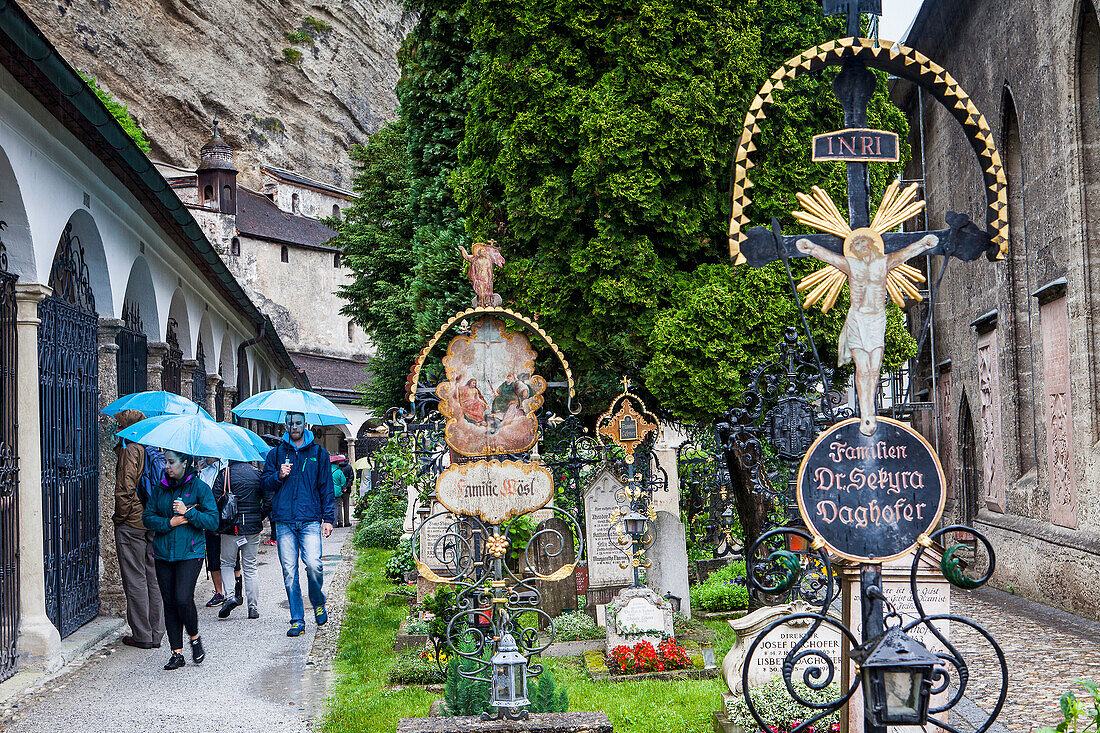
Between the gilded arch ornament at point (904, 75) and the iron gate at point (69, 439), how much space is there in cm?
649

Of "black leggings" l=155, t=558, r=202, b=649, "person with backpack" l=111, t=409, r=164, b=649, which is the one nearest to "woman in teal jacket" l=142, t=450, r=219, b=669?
"black leggings" l=155, t=558, r=202, b=649

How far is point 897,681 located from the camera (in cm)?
452

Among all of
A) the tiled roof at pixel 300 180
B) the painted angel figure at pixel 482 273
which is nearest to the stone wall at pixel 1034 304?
the painted angel figure at pixel 482 273

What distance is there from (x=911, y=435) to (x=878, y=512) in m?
0.39

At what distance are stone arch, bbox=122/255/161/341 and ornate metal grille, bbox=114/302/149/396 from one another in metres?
0.06

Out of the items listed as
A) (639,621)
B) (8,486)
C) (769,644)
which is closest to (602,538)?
(639,621)

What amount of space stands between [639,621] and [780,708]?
288 cm

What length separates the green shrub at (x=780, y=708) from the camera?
6.20 meters

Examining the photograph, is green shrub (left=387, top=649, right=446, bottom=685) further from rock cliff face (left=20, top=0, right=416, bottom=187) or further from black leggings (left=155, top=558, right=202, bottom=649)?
rock cliff face (left=20, top=0, right=416, bottom=187)

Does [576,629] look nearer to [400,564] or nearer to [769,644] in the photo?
[400,564]

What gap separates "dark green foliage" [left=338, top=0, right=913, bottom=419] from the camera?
34.5 feet

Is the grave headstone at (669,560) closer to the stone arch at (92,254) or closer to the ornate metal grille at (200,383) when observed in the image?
the stone arch at (92,254)

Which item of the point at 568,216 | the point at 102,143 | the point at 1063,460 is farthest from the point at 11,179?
the point at 1063,460

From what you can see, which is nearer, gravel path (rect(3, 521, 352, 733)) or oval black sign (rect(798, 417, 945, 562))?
oval black sign (rect(798, 417, 945, 562))
